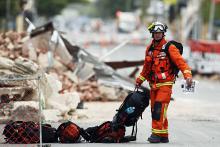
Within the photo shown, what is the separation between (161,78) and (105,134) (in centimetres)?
116

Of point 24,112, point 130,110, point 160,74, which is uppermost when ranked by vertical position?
point 160,74

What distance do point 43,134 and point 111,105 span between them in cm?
854

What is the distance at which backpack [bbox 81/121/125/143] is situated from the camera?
1291cm

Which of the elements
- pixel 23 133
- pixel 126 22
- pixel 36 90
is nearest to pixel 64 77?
pixel 36 90

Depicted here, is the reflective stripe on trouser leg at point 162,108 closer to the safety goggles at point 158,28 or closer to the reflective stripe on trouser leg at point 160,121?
the reflective stripe on trouser leg at point 160,121

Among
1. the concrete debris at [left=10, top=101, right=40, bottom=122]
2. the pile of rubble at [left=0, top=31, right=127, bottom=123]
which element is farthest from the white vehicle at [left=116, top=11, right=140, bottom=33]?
the concrete debris at [left=10, top=101, right=40, bottom=122]

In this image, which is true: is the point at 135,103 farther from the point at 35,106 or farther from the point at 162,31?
the point at 35,106

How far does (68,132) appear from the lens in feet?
42.0

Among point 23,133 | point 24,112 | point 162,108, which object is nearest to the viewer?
point 23,133

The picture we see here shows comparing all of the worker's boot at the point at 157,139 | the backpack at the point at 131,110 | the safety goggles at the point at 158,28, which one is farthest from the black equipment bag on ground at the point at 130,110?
the safety goggles at the point at 158,28

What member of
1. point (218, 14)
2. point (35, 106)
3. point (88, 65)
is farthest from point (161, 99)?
point (218, 14)

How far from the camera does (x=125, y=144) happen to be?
12.8 metres

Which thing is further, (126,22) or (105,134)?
(126,22)

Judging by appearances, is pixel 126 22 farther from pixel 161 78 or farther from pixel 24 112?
pixel 161 78
